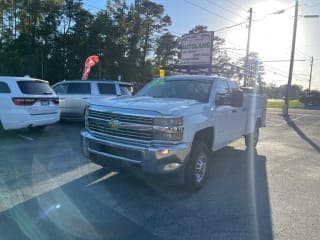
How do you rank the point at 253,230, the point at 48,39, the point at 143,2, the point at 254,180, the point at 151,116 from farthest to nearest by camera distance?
the point at 143,2
the point at 48,39
the point at 254,180
the point at 151,116
the point at 253,230

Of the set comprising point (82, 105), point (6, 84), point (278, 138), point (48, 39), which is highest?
point (48, 39)

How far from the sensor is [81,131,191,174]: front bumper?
16.3ft

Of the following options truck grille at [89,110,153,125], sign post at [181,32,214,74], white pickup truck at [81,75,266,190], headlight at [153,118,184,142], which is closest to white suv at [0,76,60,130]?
white pickup truck at [81,75,266,190]

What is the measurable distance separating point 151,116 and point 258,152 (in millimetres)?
5435

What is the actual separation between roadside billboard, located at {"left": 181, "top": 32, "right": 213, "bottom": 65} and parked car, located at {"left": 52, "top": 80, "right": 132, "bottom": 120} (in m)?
7.28

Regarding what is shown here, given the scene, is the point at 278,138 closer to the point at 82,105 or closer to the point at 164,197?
the point at 82,105

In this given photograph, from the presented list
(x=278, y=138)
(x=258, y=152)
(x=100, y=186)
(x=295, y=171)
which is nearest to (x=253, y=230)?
(x=100, y=186)

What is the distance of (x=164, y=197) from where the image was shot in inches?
211

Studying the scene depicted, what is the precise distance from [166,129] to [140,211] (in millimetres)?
1232

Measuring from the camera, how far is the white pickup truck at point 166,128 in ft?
16.6

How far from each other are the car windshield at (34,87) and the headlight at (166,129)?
5568 mm

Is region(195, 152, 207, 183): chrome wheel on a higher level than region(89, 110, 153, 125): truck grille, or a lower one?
lower

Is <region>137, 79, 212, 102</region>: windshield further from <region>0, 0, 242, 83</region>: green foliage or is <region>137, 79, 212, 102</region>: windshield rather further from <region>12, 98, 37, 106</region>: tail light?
<region>0, 0, 242, 83</region>: green foliage

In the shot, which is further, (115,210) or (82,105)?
(82,105)
